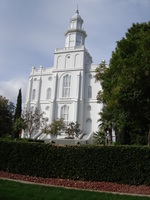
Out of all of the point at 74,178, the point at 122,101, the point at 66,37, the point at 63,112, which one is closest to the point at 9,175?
the point at 74,178

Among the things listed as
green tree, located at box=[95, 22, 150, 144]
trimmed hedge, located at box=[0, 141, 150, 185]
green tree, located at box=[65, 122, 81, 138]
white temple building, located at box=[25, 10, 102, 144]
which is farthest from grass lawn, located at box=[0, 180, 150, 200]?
white temple building, located at box=[25, 10, 102, 144]

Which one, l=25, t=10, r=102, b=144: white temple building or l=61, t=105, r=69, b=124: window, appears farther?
l=61, t=105, r=69, b=124: window

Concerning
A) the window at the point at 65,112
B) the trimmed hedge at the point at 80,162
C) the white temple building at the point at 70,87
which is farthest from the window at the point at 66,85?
the trimmed hedge at the point at 80,162

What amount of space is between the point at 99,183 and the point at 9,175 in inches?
179

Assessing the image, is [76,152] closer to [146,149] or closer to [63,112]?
[146,149]

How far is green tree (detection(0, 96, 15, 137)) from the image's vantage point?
44500 millimetres

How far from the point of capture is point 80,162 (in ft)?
36.1

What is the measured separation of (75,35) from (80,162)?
148 ft

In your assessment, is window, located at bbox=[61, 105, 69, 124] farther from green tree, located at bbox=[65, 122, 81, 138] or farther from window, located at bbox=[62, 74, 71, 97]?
green tree, located at bbox=[65, 122, 81, 138]

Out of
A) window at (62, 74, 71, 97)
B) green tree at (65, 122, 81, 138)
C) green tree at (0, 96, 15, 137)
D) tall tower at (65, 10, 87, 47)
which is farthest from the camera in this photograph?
tall tower at (65, 10, 87, 47)

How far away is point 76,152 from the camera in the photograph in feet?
36.6

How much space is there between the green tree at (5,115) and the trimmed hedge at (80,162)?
33.7m

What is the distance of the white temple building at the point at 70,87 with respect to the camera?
4616 cm

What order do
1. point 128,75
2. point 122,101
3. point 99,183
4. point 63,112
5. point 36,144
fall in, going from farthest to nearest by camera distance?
point 63,112 < point 122,101 < point 128,75 < point 36,144 < point 99,183
